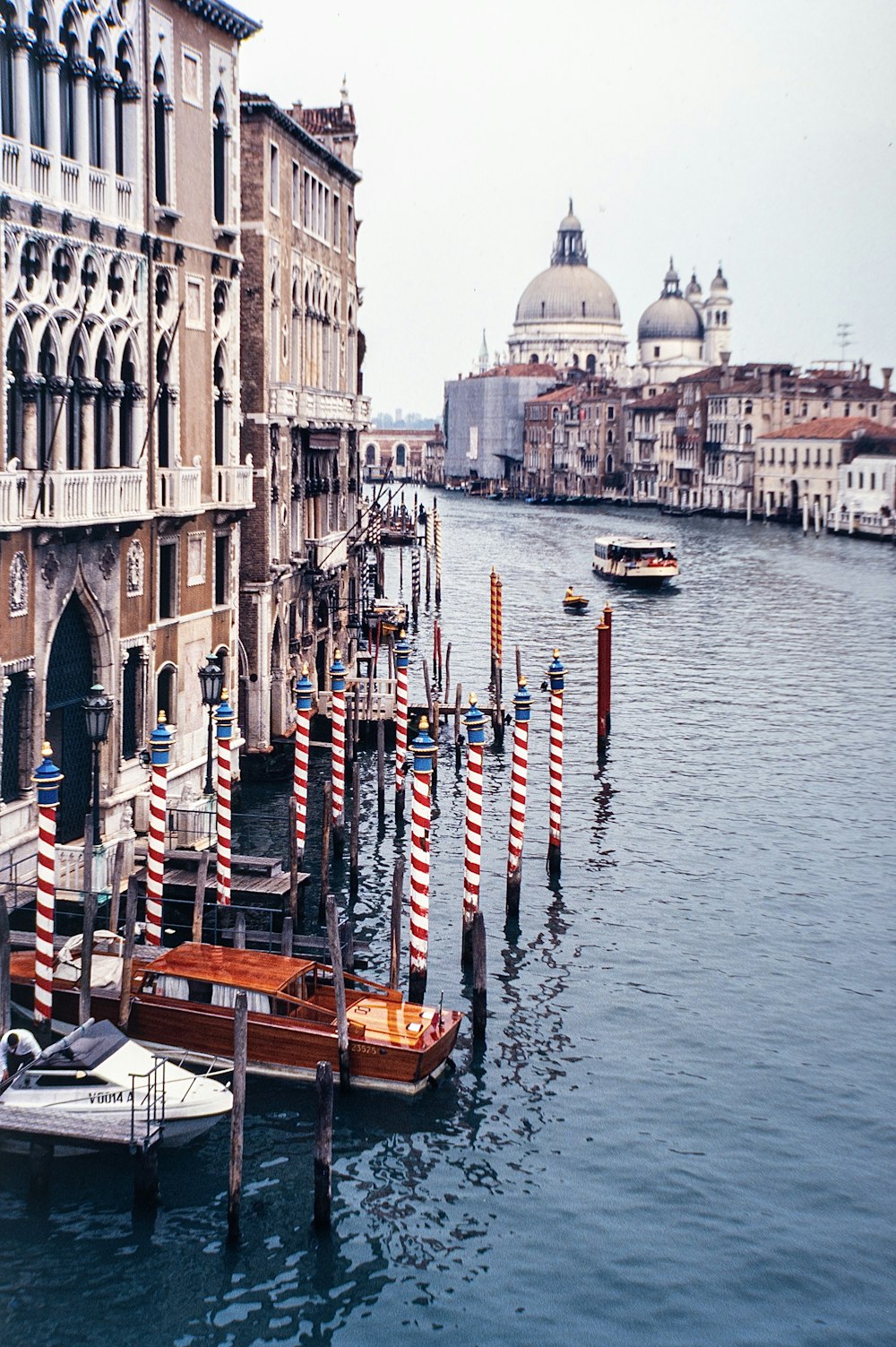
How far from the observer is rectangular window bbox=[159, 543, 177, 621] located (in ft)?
76.2

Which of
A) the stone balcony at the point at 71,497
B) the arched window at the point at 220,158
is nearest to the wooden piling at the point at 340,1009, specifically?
the stone balcony at the point at 71,497

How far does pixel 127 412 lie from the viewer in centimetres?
2155

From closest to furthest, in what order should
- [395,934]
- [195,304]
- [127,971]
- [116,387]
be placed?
[127,971] → [395,934] → [116,387] → [195,304]

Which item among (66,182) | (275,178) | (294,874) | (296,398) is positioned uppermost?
(275,178)

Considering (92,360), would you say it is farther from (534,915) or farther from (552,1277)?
(552,1277)

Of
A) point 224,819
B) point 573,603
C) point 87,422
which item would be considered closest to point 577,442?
point 573,603

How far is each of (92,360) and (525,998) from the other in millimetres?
8521

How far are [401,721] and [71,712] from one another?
10.7 meters

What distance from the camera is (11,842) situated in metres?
18.3

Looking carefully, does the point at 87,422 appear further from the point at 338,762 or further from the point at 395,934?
the point at 338,762

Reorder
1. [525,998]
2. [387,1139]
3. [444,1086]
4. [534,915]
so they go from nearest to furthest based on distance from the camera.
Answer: [387,1139], [444,1086], [525,998], [534,915]

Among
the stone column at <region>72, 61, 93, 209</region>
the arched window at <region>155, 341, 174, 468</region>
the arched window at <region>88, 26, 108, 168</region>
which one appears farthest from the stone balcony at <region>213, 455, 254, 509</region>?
the stone column at <region>72, 61, 93, 209</region>

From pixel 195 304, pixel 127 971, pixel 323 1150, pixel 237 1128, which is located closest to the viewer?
pixel 237 1128

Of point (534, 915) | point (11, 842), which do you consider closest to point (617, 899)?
point (534, 915)
